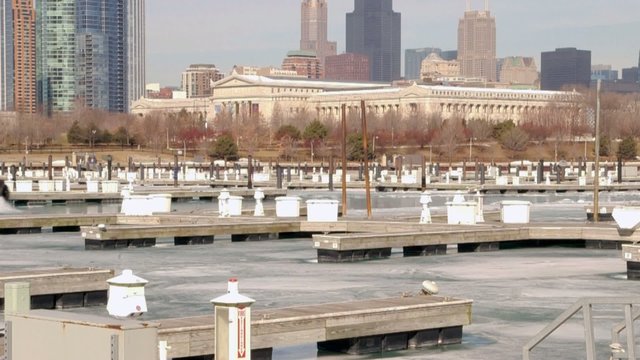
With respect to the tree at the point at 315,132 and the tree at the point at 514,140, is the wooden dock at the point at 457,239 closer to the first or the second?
the tree at the point at 315,132

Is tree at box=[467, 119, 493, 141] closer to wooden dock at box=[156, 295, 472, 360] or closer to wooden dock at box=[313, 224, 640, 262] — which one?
wooden dock at box=[313, 224, 640, 262]

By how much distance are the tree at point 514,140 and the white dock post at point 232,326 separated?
158 meters

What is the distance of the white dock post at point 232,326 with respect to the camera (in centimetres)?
1371

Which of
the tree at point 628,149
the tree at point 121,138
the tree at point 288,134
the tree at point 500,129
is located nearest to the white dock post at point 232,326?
the tree at point 628,149

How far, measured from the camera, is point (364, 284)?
89.8 ft

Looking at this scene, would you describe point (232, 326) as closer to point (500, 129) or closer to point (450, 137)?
point (450, 137)

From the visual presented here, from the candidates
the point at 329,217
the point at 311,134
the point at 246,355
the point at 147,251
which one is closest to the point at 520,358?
the point at 246,355

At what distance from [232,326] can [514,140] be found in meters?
158

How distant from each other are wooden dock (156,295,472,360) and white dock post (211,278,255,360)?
133 inches

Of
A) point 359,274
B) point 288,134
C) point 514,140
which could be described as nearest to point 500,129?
point 514,140

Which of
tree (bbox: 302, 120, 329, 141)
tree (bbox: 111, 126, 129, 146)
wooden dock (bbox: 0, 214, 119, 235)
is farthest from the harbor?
tree (bbox: 111, 126, 129, 146)

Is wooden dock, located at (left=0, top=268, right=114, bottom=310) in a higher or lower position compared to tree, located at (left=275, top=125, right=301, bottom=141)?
lower

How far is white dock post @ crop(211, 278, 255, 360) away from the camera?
13.7m

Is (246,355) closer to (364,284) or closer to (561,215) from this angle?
(364,284)
